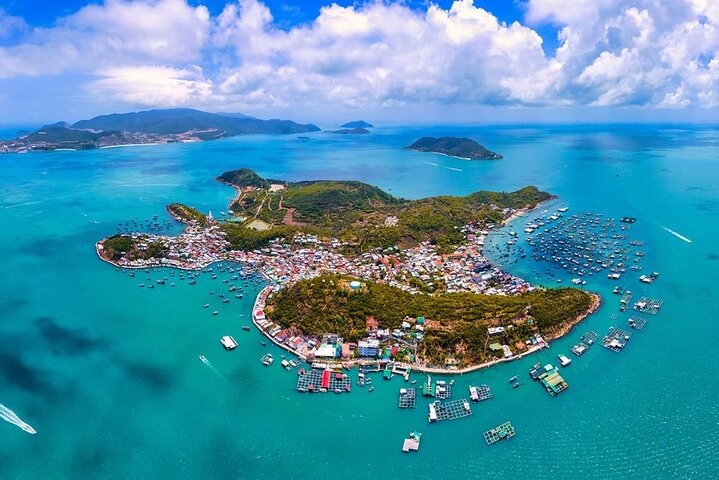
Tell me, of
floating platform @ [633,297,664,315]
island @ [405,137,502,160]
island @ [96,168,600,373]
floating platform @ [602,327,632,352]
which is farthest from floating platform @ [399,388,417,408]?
island @ [405,137,502,160]

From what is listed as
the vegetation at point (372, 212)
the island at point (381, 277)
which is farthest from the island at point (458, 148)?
the island at point (381, 277)

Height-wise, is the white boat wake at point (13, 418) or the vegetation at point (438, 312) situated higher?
the vegetation at point (438, 312)

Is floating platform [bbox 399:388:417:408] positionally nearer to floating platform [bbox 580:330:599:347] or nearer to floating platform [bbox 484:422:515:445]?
floating platform [bbox 484:422:515:445]

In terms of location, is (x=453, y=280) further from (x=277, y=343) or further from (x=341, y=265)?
(x=277, y=343)

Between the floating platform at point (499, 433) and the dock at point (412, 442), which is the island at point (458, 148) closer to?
the floating platform at point (499, 433)

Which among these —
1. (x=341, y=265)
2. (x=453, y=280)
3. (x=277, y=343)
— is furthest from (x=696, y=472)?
(x=341, y=265)

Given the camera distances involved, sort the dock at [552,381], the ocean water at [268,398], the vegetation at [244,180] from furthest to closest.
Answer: the vegetation at [244,180] → the dock at [552,381] → the ocean water at [268,398]
